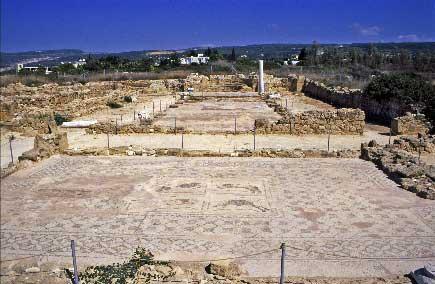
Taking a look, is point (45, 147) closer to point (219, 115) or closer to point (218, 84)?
point (219, 115)

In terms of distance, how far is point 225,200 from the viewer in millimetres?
11094

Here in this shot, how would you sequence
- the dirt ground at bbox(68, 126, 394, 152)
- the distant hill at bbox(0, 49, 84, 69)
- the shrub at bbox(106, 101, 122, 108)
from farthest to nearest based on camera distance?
the shrub at bbox(106, 101, 122, 108) → the dirt ground at bbox(68, 126, 394, 152) → the distant hill at bbox(0, 49, 84, 69)

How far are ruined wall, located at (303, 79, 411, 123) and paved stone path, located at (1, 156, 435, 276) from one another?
10.4 metres

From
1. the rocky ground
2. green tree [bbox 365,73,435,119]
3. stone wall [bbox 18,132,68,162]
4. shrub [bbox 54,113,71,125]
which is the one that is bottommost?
the rocky ground

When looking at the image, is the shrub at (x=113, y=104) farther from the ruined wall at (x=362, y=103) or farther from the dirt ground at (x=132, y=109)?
the ruined wall at (x=362, y=103)

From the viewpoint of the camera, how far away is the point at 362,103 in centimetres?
2673

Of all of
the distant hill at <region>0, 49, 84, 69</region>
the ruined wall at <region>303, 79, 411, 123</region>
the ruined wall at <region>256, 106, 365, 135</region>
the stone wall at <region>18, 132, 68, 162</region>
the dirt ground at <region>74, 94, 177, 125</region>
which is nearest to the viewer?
the distant hill at <region>0, 49, 84, 69</region>

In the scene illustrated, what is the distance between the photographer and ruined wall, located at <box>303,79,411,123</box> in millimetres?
23453

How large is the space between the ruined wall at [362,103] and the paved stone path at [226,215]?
10.4 meters

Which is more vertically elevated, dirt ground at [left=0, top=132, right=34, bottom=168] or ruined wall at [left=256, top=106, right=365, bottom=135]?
ruined wall at [left=256, top=106, right=365, bottom=135]

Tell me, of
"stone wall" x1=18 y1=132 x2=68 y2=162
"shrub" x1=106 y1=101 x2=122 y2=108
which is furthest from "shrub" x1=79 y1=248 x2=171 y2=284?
"shrub" x1=106 y1=101 x2=122 y2=108

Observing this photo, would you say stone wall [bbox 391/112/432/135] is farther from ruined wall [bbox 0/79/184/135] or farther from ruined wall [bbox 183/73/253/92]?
ruined wall [bbox 183/73/253/92]

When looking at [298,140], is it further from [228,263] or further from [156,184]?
[228,263]

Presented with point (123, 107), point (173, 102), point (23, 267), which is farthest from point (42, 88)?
point (23, 267)
